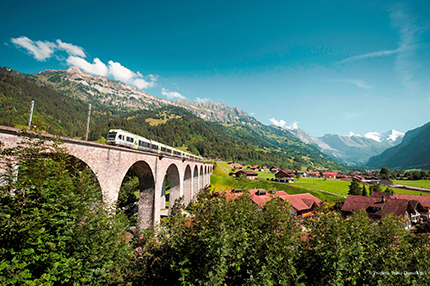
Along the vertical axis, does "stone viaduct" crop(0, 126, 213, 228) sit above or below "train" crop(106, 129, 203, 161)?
below

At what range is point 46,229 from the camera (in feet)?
26.3

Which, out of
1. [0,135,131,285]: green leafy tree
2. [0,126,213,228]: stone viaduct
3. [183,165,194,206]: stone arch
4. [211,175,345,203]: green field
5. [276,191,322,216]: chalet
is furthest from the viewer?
[211,175,345,203]: green field

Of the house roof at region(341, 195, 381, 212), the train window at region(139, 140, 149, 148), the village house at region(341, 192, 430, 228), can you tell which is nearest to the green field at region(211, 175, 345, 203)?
the house roof at region(341, 195, 381, 212)

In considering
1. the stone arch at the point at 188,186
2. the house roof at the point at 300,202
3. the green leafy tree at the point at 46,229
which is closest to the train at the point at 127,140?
the green leafy tree at the point at 46,229

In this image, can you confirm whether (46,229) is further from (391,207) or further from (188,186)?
(391,207)

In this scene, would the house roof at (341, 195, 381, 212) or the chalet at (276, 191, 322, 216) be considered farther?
the chalet at (276, 191, 322, 216)

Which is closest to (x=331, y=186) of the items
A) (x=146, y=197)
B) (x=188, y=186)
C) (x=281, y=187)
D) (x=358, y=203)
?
(x=281, y=187)

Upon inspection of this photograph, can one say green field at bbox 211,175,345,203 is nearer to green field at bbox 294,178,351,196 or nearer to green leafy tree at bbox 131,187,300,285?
green field at bbox 294,178,351,196

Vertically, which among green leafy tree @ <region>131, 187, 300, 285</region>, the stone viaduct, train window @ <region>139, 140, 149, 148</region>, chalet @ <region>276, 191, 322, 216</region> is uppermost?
train window @ <region>139, 140, 149, 148</region>

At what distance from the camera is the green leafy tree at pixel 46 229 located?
698 cm

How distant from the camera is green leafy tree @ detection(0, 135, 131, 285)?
6.98 metres

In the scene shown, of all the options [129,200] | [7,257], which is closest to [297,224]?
[7,257]

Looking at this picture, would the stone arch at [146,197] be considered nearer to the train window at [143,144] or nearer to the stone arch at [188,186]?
the train window at [143,144]

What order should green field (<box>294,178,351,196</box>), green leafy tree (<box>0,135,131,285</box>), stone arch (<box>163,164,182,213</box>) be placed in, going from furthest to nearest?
green field (<box>294,178,351,196</box>) < stone arch (<box>163,164,182,213</box>) < green leafy tree (<box>0,135,131,285</box>)
